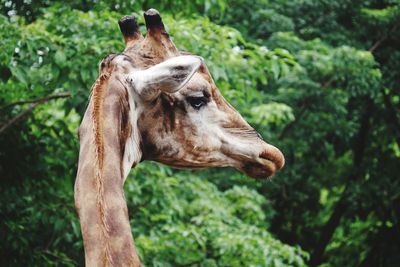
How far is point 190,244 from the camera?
669cm

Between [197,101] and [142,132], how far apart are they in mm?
223

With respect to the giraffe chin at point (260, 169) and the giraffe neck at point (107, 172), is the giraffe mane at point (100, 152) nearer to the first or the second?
the giraffe neck at point (107, 172)

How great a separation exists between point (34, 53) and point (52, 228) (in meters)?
1.60

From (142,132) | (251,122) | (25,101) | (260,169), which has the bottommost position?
(251,122)

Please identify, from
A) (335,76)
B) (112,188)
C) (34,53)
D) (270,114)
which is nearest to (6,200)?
(34,53)

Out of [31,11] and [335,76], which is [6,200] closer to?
[31,11]

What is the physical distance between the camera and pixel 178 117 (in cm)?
251

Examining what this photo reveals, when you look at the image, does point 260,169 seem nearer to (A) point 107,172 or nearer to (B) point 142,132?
(B) point 142,132

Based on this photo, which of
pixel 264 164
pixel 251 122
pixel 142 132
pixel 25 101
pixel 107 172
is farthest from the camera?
pixel 251 122

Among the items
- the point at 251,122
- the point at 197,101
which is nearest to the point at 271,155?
the point at 197,101

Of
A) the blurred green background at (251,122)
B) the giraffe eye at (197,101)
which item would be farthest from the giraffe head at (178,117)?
the blurred green background at (251,122)

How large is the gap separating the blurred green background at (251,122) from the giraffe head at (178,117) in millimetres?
2505

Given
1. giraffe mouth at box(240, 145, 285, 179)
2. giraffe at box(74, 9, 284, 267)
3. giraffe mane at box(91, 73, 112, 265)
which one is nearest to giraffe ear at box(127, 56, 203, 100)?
giraffe at box(74, 9, 284, 267)

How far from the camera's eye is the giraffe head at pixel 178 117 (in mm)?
2398
